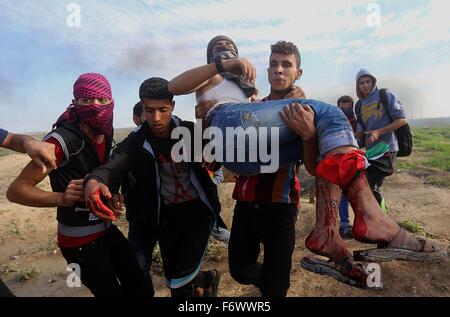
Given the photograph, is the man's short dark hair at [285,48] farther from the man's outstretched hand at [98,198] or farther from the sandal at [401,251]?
the man's outstretched hand at [98,198]

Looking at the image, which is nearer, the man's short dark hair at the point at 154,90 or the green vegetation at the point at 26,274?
the man's short dark hair at the point at 154,90

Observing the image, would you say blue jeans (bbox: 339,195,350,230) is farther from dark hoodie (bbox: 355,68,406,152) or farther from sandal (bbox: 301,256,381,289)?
sandal (bbox: 301,256,381,289)

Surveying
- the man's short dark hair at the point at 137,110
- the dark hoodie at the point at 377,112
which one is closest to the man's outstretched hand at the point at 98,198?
the man's short dark hair at the point at 137,110

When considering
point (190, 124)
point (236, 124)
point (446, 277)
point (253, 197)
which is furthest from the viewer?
point (446, 277)

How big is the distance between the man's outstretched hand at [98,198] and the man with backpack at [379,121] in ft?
11.2

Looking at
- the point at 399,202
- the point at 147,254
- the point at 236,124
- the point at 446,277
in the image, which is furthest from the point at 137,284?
the point at 399,202

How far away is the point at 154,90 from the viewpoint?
8.89 feet

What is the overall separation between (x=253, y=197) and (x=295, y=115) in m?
0.91

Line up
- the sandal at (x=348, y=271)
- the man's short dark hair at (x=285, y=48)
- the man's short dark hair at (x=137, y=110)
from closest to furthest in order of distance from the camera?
the sandal at (x=348, y=271) < the man's short dark hair at (x=285, y=48) < the man's short dark hair at (x=137, y=110)

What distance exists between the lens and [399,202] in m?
7.51

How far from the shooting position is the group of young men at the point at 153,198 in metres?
2.17

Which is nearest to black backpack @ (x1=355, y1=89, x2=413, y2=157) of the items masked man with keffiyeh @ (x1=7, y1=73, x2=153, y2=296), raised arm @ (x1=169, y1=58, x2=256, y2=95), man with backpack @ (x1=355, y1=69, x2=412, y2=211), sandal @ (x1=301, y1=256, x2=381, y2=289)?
man with backpack @ (x1=355, y1=69, x2=412, y2=211)

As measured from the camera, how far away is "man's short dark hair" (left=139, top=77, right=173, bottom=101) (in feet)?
8.87
